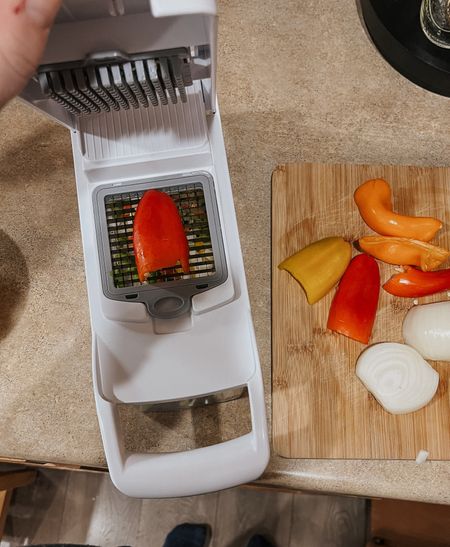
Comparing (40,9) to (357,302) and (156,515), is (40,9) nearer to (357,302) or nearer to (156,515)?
(357,302)

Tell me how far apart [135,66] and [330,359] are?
1.75 feet

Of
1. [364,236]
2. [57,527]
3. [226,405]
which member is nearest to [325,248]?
[364,236]

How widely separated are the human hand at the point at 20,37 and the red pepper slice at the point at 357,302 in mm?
575

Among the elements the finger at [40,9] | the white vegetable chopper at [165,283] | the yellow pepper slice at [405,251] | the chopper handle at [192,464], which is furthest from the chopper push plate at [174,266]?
the finger at [40,9]

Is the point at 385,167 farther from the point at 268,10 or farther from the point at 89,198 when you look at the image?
the point at 89,198

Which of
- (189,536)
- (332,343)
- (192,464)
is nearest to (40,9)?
(192,464)

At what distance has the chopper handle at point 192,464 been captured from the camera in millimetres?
676

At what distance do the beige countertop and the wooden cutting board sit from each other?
0.10ft

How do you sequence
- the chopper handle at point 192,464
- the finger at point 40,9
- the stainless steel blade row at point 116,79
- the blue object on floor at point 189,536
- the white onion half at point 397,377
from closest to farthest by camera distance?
the finger at point 40,9
the stainless steel blade row at point 116,79
the chopper handle at point 192,464
the white onion half at point 397,377
the blue object on floor at point 189,536

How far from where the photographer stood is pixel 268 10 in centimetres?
97

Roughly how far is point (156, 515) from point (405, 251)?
3.40 feet

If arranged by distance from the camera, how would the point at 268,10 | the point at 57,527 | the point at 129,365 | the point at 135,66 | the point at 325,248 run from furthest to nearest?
A: the point at 57,527 < the point at 268,10 < the point at 325,248 < the point at 129,365 < the point at 135,66

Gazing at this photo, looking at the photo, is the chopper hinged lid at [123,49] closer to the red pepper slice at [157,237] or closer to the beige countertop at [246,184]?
the red pepper slice at [157,237]

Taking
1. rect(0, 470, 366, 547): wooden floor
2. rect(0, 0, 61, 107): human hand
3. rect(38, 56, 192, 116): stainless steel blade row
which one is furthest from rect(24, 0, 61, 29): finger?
rect(0, 470, 366, 547): wooden floor
